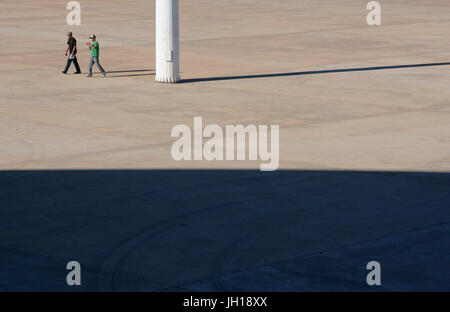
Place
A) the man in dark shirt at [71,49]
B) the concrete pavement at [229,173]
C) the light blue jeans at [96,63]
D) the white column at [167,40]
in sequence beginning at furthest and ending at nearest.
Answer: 1. the man in dark shirt at [71,49]
2. the light blue jeans at [96,63]
3. the white column at [167,40]
4. the concrete pavement at [229,173]

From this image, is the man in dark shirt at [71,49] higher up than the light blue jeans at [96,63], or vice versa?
the man in dark shirt at [71,49]

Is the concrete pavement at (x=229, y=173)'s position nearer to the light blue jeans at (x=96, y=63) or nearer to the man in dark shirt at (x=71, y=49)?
the light blue jeans at (x=96, y=63)

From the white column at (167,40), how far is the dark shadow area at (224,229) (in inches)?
508

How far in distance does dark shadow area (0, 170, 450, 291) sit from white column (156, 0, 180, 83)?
1291 cm

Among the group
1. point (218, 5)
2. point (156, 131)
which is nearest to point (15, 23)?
point (218, 5)

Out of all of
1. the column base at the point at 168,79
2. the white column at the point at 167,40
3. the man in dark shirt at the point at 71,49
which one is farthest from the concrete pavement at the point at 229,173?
the man in dark shirt at the point at 71,49

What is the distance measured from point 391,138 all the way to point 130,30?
87.1 feet

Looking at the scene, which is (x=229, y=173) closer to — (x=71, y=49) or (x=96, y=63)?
(x=96, y=63)

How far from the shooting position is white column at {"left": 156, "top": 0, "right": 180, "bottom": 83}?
31.3 metres

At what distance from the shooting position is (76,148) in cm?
2158

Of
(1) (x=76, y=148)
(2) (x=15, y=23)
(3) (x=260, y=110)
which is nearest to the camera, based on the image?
(1) (x=76, y=148)

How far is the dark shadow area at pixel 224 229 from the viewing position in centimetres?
1272

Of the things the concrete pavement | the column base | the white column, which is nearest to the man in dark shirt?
the concrete pavement
